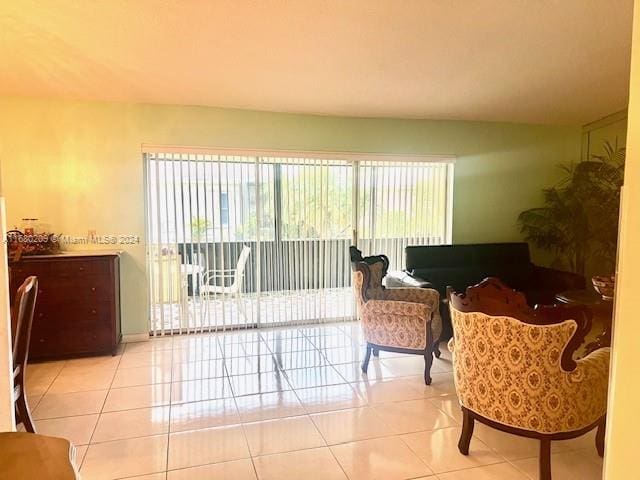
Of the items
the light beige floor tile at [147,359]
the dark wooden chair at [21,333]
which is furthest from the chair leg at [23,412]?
the light beige floor tile at [147,359]

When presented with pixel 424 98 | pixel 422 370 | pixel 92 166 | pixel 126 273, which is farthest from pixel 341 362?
pixel 92 166

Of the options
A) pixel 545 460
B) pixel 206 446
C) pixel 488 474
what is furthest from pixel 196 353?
pixel 545 460

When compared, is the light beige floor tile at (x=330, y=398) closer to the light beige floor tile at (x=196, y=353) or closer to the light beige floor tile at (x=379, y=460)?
the light beige floor tile at (x=379, y=460)

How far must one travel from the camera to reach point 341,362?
3.82 meters

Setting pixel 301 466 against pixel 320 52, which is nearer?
pixel 301 466

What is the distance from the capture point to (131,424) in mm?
2730

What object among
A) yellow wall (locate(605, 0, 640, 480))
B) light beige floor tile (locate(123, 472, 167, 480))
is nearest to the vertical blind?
light beige floor tile (locate(123, 472, 167, 480))

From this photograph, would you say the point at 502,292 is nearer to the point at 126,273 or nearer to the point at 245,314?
the point at 245,314

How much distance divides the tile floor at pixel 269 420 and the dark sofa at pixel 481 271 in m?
1.11

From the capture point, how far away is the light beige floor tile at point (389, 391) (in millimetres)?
3098

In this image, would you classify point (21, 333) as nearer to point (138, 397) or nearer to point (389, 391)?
point (138, 397)

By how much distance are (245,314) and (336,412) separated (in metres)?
2.27

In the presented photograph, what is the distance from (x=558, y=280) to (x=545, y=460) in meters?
3.16

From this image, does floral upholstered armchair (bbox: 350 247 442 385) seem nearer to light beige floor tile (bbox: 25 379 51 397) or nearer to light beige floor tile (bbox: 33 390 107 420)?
light beige floor tile (bbox: 33 390 107 420)
